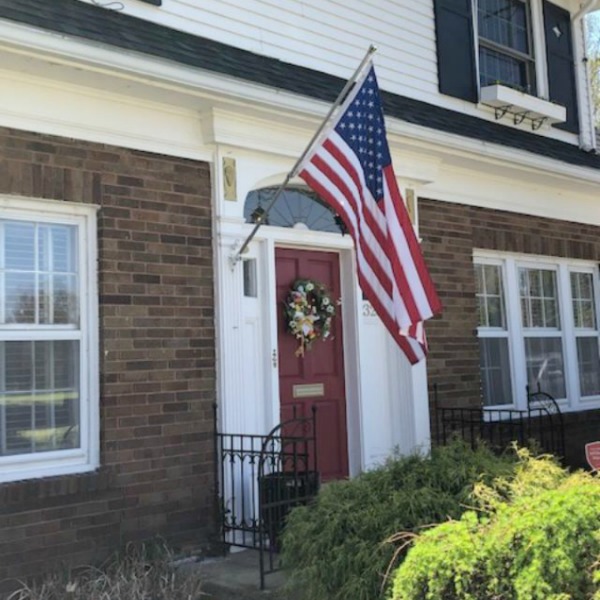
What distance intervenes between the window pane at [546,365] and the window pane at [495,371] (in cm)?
39

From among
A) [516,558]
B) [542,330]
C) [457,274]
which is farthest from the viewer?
[542,330]

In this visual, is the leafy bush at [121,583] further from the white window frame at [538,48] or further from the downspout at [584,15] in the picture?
the downspout at [584,15]

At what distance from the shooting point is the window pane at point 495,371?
8.23m

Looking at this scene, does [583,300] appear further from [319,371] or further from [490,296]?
[319,371]

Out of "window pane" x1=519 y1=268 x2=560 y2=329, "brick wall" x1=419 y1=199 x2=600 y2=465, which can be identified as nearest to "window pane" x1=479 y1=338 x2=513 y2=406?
"brick wall" x1=419 y1=199 x2=600 y2=465

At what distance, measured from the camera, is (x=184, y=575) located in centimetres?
481

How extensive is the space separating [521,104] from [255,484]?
5.49 m

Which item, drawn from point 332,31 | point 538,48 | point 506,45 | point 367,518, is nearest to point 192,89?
point 332,31

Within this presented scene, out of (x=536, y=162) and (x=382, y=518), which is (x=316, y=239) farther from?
(x=382, y=518)

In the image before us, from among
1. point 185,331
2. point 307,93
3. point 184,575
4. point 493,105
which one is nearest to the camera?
point 184,575

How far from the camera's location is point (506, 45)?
9.39 meters

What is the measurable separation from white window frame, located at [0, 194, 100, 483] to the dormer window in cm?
550

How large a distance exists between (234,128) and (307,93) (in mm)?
725

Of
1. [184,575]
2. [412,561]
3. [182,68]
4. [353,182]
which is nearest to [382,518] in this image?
[412,561]
